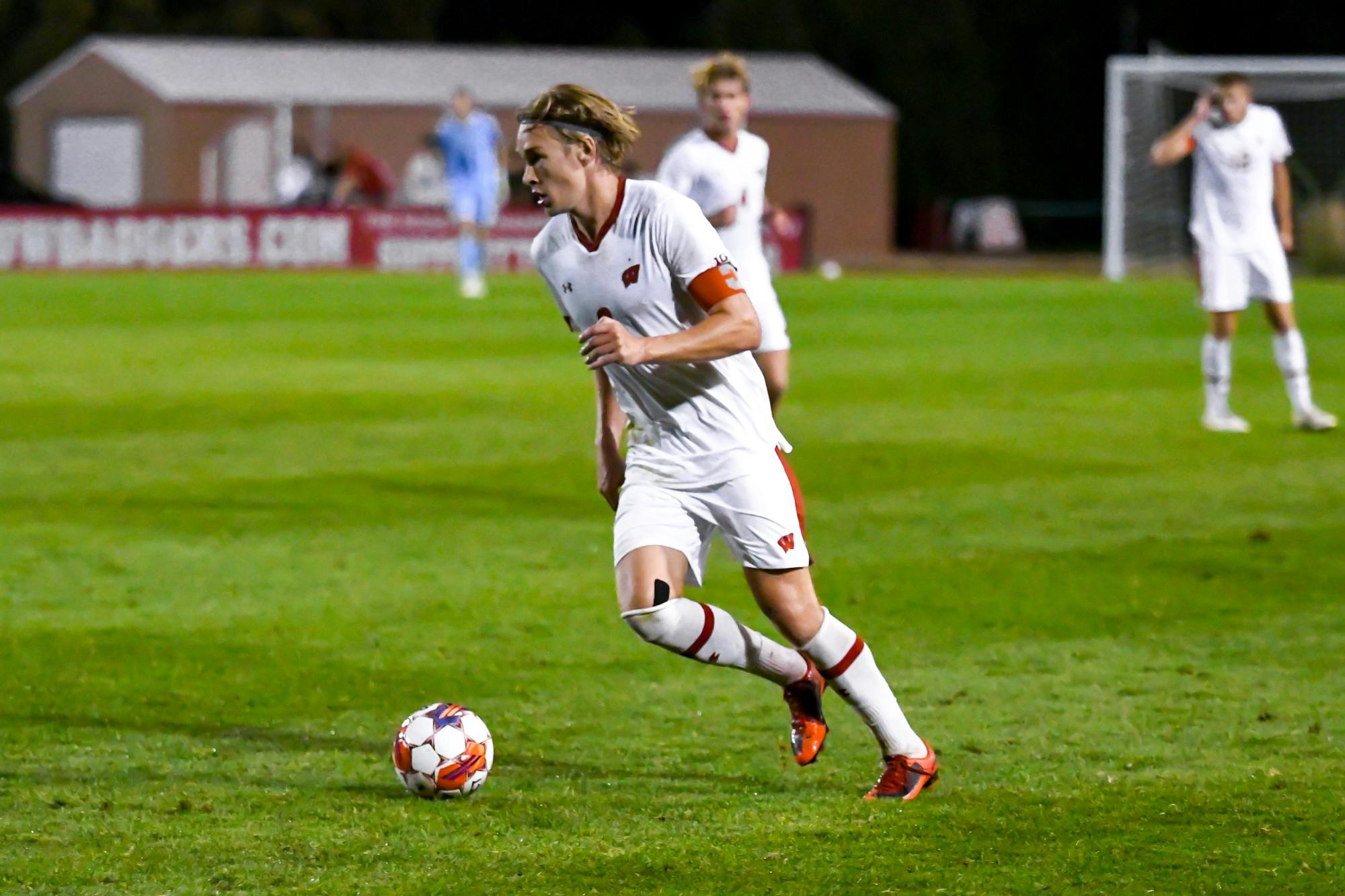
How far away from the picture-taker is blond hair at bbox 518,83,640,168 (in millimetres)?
5039

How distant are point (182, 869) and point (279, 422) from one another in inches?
356

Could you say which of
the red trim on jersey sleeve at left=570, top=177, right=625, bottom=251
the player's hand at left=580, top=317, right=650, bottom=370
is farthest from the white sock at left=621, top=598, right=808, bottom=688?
the red trim on jersey sleeve at left=570, top=177, right=625, bottom=251

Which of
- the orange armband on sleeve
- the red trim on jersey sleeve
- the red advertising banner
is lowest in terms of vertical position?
the red advertising banner

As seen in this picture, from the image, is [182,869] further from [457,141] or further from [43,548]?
[457,141]

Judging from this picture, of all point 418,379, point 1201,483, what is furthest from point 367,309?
point 1201,483

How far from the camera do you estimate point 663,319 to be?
17.0ft

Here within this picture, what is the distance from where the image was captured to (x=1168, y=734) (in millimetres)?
5922

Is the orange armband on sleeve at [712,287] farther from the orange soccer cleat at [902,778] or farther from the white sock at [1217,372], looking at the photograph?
the white sock at [1217,372]

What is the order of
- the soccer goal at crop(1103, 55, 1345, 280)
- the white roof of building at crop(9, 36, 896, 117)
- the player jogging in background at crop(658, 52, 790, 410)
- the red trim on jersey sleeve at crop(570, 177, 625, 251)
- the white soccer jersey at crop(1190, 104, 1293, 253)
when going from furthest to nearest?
the white roof of building at crop(9, 36, 896, 117), the soccer goal at crop(1103, 55, 1345, 280), the white soccer jersey at crop(1190, 104, 1293, 253), the player jogging in background at crop(658, 52, 790, 410), the red trim on jersey sleeve at crop(570, 177, 625, 251)

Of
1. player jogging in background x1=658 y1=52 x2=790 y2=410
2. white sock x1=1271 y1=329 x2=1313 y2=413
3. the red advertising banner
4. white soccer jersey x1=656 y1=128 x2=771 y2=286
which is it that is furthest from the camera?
the red advertising banner

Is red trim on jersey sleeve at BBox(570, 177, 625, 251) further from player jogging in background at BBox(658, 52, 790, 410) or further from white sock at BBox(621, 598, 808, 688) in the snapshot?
player jogging in background at BBox(658, 52, 790, 410)

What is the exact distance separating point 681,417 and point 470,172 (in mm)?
23016

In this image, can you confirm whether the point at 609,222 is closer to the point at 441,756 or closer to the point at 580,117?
the point at 580,117

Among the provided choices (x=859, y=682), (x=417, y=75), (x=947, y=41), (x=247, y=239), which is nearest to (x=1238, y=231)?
(x=859, y=682)
